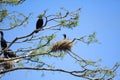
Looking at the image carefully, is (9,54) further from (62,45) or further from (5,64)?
(62,45)

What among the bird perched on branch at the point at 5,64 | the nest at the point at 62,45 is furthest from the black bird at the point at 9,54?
the nest at the point at 62,45

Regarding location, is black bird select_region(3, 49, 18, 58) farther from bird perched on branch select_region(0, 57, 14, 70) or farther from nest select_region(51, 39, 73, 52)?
nest select_region(51, 39, 73, 52)

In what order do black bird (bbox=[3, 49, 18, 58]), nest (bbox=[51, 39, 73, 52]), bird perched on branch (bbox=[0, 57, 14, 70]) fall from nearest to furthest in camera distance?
bird perched on branch (bbox=[0, 57, 14, 70]) → nest (bbox=[51, 39, 73, 52]) → black bird (bbox=[3, 49, 18, 58])

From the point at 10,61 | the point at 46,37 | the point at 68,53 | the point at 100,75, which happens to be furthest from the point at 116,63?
the point at 10,61

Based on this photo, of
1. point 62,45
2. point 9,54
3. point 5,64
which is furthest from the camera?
point 9,54

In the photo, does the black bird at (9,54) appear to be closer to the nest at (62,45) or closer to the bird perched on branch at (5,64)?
the bird perched on branch at (5,64)

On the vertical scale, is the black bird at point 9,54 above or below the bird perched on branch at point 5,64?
above

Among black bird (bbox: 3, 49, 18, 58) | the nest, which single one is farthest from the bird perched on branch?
the nest

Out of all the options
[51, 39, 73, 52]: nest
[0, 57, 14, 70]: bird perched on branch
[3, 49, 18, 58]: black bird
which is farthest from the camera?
[3, 49, 18, 58]: black bird

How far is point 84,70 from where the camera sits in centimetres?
1246

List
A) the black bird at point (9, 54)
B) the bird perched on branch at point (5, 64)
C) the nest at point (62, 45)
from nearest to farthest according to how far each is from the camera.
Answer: the bird perched on branch at point (5, 64) < the nest at point (62, 45) < the black bird at point (9, 54)

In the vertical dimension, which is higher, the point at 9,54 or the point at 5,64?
the point at 9,54

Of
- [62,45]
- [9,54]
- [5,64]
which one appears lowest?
[5,64]

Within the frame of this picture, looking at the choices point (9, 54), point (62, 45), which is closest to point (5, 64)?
point (9, 54)
